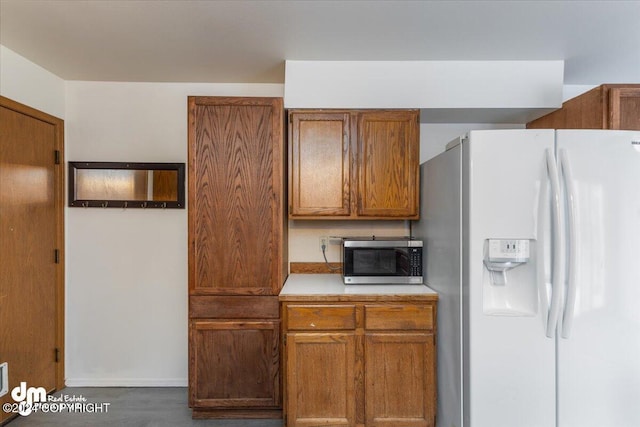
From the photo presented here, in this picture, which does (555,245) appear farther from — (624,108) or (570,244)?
(624,108)

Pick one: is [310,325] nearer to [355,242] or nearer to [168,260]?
[355,242]

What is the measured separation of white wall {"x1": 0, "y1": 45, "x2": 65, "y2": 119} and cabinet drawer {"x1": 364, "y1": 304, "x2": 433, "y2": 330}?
2.70 metres

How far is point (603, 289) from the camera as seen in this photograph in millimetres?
1546

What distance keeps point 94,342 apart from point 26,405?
20.3 inches

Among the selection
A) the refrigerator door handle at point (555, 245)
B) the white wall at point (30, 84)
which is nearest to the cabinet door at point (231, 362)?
the refrigerator door handle at point (555, 245)

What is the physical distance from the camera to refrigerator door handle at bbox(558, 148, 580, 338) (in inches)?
59.0

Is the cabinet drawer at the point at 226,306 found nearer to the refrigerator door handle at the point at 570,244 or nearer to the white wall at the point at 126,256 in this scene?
the white wall at the point at 126,256

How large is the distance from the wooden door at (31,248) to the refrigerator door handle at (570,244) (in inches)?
126

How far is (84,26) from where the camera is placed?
1.90m

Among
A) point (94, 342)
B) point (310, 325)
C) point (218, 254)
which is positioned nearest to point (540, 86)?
point (310, 325)

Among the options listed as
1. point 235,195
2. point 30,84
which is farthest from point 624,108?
point 30,84

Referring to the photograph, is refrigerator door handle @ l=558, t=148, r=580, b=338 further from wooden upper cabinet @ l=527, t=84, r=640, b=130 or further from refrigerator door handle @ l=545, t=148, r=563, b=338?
wooden upper cabinet @ l=527, t=84, r=640, b=130

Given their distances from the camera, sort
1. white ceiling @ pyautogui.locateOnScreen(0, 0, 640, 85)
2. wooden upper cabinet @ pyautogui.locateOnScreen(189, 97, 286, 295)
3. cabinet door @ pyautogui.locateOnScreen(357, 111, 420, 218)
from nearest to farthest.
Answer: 1. white ceiling @ pyautogui.locateOnScreen(0, 0, 640, 85)
2. wooden upper cabinet @ pyautogui.locateOnScreen(189, 97, 286, 295)
3. cabinet door @ pyautogui.locateOnScreen(357, 111, 420, 218)

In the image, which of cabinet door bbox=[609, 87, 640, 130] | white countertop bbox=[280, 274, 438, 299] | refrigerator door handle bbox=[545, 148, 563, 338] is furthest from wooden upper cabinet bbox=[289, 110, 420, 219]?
cabinet door bbox=[609, 87, 640, 130]
